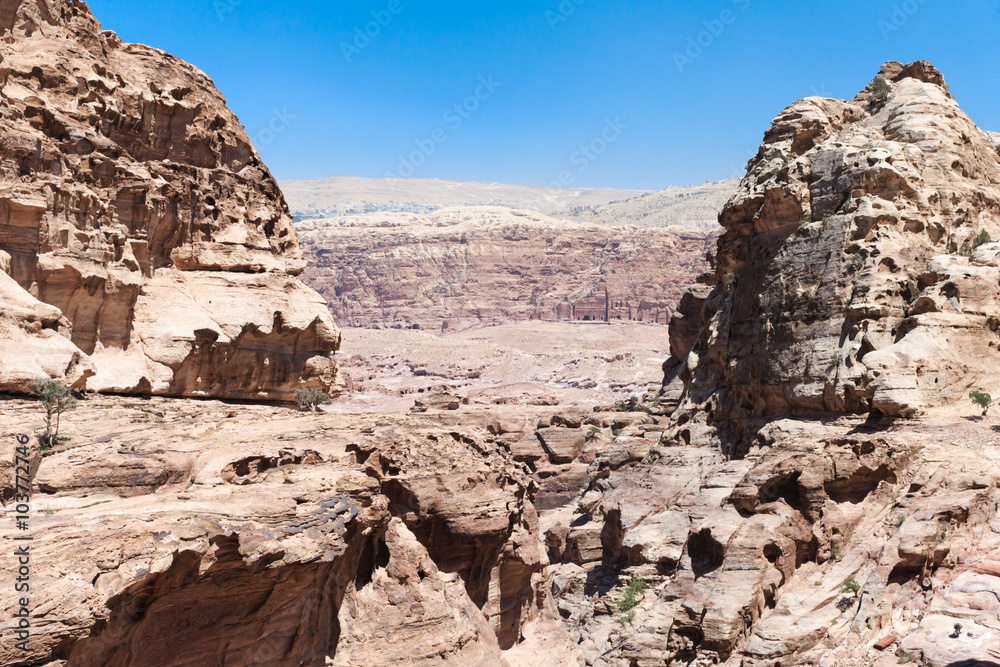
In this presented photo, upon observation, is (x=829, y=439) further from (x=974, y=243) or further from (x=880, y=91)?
(x=880, y=91)

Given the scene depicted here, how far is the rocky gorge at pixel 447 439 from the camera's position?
45.4ft

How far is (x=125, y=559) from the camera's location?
11.6 meters

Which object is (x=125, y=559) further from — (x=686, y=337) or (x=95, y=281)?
(x=686, y=337)

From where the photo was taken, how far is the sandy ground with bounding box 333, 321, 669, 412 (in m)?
88.9

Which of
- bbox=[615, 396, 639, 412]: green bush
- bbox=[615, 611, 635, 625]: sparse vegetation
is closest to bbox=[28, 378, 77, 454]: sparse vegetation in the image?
bbox=[615, 611, 635, 625]: sparse vegetation

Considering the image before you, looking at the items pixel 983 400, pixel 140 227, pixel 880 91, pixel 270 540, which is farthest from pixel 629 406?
pixel 270 540

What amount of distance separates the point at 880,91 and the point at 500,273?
126346 millimetres

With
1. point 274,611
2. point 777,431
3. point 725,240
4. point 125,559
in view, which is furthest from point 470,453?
point 725,240

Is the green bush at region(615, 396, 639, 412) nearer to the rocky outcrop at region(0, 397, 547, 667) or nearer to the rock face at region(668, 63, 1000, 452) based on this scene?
the rock face at region(668, 63, 1000, 452)

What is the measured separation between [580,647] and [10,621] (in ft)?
→ 62.9

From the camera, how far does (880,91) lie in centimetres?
3644

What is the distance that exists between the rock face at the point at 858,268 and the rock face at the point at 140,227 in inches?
655

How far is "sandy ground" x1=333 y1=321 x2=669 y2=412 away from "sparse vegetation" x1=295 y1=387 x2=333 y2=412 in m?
45.2

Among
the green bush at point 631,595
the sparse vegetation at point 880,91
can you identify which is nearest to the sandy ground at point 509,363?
the green bush at point 631,595
